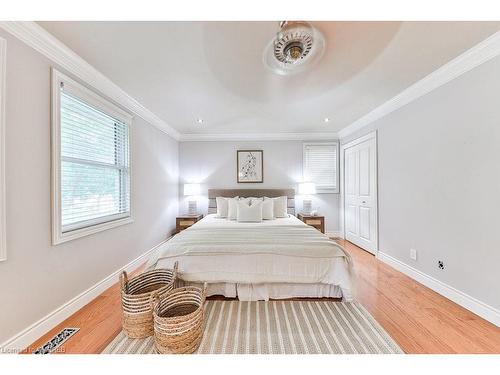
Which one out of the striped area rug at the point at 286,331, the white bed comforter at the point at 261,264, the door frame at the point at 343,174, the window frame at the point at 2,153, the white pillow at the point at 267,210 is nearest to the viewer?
the window frame at the point at 2,153

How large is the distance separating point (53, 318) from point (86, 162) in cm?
142

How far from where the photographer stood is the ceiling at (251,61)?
65.2 inches

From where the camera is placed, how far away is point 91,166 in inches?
92.2

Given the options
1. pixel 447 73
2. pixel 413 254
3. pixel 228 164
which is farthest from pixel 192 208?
pixel 447 73

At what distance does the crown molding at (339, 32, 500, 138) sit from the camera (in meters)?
1.84

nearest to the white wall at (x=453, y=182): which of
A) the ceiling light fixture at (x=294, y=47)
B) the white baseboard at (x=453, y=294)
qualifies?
the white baseboard at (x=453, y=294)

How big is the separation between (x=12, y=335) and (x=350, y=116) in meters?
4.65

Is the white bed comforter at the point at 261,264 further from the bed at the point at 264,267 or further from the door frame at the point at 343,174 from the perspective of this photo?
the door frame at the point at 343,174

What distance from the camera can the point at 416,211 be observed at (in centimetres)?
276

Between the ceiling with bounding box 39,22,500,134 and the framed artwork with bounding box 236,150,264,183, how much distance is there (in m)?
1.50

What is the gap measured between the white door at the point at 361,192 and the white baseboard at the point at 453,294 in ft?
2.35

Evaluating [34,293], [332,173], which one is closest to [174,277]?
[34,293]

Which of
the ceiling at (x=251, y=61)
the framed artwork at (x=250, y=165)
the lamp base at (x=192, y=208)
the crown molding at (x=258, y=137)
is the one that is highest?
the ceiling at (x=251, y=61)

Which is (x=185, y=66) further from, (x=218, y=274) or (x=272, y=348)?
(x=272, y=348)
